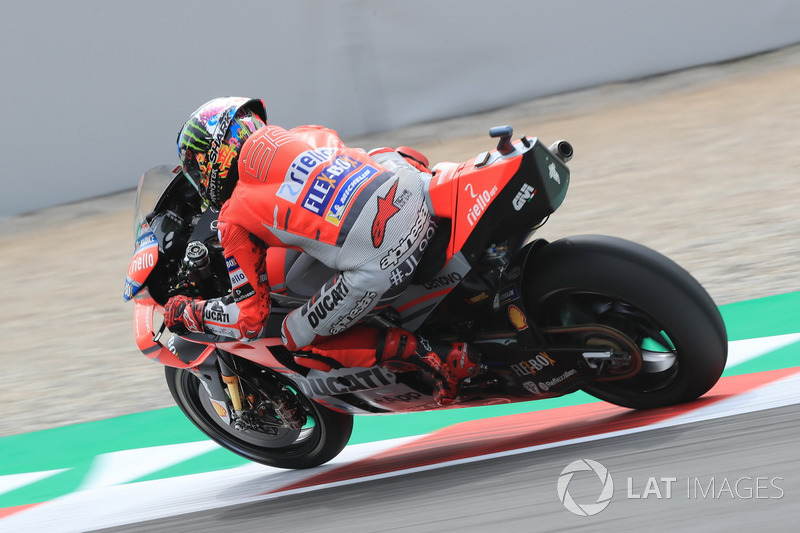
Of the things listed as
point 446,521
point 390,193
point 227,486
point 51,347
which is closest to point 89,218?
point 51,347

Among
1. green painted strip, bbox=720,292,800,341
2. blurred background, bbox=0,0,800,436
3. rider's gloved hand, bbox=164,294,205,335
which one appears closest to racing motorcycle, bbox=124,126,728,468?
rider's gloved hand, bbox=164,294,205,335

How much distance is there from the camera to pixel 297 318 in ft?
11.6

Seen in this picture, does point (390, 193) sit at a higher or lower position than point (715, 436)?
higher

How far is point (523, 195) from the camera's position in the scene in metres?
3.24

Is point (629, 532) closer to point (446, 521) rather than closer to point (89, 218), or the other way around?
point (446, 521)

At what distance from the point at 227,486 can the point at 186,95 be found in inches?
255

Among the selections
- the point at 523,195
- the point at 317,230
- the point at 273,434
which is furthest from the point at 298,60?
the point at 523,195

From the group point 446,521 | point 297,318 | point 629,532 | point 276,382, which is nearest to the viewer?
point 629,532

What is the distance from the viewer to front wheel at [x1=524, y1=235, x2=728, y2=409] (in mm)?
3186

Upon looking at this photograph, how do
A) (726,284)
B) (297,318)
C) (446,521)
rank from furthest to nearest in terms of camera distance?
(726,284) → (297,318) → (446,521)

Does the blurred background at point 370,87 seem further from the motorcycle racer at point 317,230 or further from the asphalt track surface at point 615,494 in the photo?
the asphalt track surface at point 615,494
